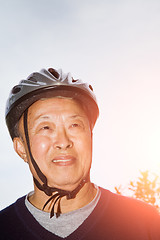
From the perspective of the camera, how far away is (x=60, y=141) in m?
3.20

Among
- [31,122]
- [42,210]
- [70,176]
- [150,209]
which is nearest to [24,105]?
[31,122]

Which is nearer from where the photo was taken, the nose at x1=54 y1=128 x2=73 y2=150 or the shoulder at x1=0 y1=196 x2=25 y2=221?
the nose at x1=54 y1=128 x2=73 y2=150

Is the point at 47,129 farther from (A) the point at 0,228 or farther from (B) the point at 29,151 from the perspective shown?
(A) the point at 0,228

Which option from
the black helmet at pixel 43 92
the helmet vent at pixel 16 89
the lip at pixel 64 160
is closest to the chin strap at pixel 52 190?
the lip at pixel 64 160

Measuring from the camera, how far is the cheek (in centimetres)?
323

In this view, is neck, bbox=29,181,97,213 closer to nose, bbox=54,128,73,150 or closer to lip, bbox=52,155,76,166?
lip, bbox=52,155,76,166

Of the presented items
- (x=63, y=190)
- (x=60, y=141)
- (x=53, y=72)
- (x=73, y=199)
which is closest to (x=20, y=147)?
(x=60, y=141)

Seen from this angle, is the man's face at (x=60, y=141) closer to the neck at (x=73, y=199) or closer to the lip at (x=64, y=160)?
the lip at (x=64, y=160)

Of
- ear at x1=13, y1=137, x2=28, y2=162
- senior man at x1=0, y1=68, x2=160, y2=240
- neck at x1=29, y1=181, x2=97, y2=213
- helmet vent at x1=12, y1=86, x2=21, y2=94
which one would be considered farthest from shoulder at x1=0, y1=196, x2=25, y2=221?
helmet vent at x1=12, y1=86, x2=21, y2=94

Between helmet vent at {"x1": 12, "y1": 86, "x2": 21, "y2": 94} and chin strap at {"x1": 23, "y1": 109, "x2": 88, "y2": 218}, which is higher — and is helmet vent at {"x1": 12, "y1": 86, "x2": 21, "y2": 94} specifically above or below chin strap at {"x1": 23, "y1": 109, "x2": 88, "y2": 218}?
above

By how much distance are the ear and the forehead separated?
0.52 meters

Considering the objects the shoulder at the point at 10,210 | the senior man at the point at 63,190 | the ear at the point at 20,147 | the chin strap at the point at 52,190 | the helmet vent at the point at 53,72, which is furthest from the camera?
the helmet vent at the point at 53,72

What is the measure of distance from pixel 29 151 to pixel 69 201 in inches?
34.0

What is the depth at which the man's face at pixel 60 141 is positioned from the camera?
3174 millimetres
